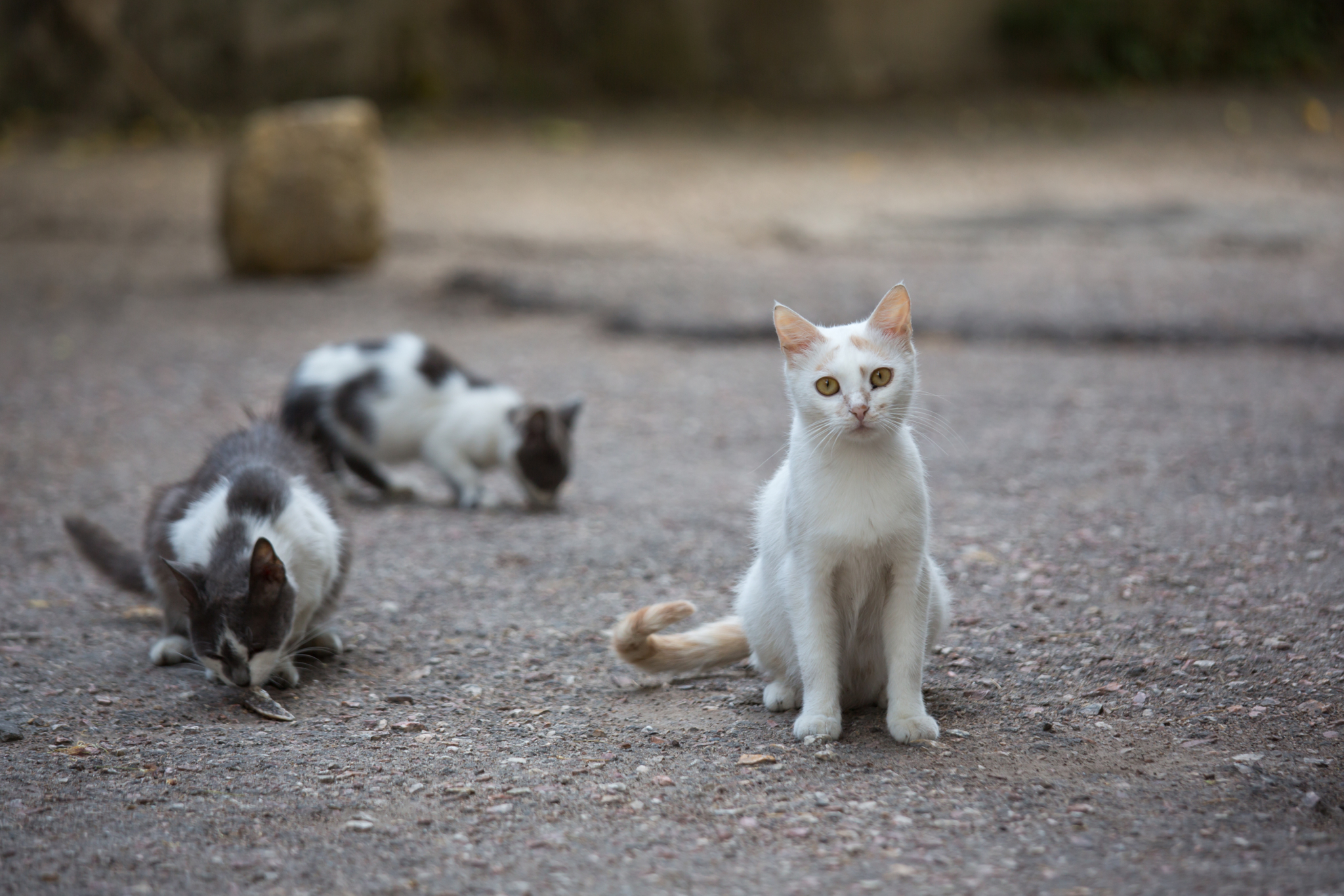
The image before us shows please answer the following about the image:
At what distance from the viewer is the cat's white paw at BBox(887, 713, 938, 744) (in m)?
3.16

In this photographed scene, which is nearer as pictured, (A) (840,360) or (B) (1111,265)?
(A) (840,360)

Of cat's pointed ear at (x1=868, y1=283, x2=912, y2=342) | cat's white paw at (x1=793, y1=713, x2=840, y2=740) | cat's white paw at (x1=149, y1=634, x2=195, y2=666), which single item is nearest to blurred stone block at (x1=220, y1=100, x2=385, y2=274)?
cat's white paw at (x1=149, y1=634, x2=195, y2=666)

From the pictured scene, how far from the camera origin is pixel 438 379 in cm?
595

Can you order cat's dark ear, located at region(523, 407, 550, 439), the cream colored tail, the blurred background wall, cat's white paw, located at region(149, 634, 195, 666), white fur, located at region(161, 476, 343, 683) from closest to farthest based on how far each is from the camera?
the cream colored tail < white fur, located at region(161, 476, 343, 683) < cat's white paw, located at region(149, 634, 195, 666) < cat's dark ear, located at region(523, 407, 550, 439) < the blurred background wall

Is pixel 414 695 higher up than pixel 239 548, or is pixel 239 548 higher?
pixel 239 548

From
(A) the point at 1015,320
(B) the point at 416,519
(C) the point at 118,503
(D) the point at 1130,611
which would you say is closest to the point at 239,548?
(B) the point at 416,519

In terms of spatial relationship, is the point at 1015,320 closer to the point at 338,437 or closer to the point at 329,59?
the point at 338,437

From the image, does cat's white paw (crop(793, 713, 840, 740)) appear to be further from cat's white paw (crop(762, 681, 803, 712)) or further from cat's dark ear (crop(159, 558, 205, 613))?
cat's dark ear (crop(159, 558, 205, 613))

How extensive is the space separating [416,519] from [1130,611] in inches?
120

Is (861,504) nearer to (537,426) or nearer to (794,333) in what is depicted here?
(794,333)

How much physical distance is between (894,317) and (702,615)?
1.51 meters

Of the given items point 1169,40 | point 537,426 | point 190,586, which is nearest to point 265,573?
point 190,586

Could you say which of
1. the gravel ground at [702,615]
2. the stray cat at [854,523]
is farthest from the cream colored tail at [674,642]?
the stray cat at [854,523]

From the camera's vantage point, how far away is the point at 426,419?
590cm
